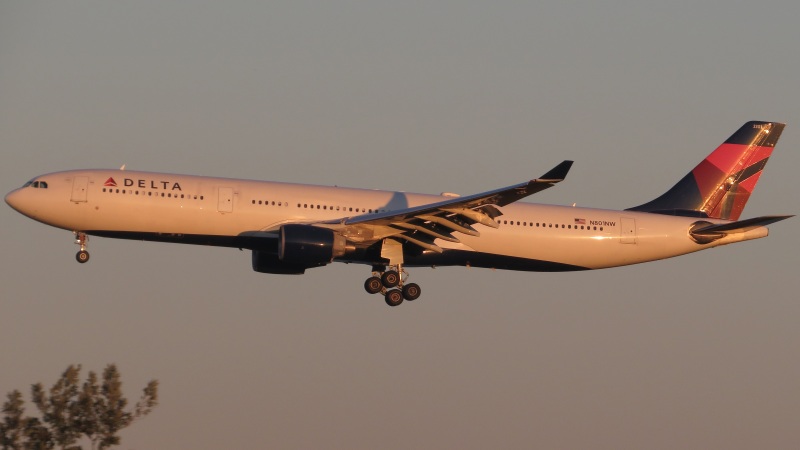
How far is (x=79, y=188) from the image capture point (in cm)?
5809

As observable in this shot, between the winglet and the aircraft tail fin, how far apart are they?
13.3m

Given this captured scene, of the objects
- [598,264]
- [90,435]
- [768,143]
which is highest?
[768,143]

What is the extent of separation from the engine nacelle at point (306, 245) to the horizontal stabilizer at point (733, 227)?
14.7 m

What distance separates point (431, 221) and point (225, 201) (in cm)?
719

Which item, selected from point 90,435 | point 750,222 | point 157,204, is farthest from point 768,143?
point 90,435

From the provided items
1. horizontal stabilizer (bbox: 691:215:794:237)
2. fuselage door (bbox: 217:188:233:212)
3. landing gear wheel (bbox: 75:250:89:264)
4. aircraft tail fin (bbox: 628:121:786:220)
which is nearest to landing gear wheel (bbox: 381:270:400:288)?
fuselage door (bbox: 217:188:233:212)

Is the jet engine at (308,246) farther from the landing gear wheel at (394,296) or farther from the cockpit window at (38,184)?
the cockpit window at (38,184)

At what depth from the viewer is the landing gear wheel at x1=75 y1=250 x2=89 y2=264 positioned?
59.8 meters

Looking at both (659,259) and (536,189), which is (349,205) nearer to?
(536,189)

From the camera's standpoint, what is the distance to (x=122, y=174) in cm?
5875

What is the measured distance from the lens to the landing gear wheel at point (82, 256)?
59.8 metres

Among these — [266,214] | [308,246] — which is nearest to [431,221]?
[308,246]

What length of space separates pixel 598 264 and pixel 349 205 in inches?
Answer: 394

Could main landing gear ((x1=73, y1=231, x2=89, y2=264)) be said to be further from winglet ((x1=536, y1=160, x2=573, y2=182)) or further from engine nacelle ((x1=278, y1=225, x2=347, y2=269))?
winglet ((x1=536, y1=160, x2=573, y2=182))
